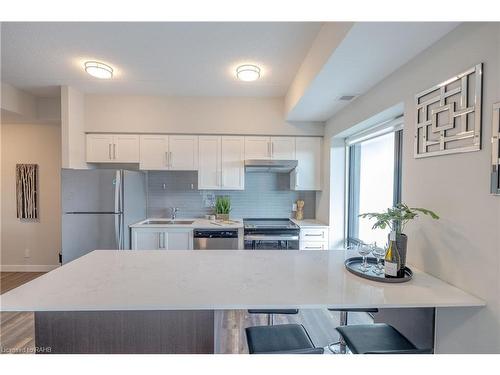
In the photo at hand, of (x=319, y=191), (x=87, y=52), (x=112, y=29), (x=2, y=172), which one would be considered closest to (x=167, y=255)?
(x=112, y=29)

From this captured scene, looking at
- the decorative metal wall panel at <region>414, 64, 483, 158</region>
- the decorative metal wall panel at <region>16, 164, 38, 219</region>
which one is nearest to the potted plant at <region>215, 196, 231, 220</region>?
the decorative metal wall panel at <region>414, 64, 483, 158</region>

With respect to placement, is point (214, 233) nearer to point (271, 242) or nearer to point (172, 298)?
point (271, 242)

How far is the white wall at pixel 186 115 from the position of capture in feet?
11.7

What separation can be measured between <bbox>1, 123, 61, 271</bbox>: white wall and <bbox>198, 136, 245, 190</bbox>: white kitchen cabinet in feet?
8.03

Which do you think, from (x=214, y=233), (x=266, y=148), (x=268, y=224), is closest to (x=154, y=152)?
(x=214, y=233)

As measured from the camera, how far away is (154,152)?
365 centimetres

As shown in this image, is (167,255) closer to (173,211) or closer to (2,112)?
(173,211)

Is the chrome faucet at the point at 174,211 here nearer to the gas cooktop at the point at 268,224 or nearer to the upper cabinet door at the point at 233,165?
the upper cabinet door at the point at 233,165

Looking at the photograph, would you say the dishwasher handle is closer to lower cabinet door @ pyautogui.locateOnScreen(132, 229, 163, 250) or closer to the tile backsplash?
lower cabinet door @ pyautogui.locateOnScreen(132, 229, 163, 250)

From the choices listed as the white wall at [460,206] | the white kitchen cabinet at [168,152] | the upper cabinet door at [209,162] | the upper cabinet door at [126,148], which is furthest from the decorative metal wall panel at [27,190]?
the white wall at [460,206]

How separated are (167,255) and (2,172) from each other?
13.3 ft

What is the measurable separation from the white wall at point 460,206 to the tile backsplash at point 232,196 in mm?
2367

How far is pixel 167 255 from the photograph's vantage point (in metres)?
1.94

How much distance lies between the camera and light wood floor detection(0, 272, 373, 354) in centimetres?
226
